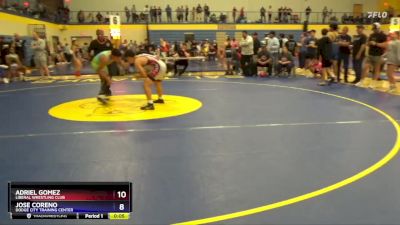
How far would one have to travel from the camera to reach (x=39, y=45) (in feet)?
43.4

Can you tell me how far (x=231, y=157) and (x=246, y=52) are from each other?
9.41 metres

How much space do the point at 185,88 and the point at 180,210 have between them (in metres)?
7.53

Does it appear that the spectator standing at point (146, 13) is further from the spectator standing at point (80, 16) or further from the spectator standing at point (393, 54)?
the spectator standing at point (393, 54)

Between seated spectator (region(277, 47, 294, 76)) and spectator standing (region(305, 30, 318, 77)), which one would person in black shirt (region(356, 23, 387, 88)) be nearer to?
spectator standing (region(305, 30, 318, 77))

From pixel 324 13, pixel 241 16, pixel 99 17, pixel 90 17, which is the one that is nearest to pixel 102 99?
pixel 99 17

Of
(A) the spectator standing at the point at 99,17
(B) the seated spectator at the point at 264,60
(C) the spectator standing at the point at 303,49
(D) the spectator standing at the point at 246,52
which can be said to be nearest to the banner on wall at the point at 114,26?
(D) the spectator standing at the point at 246,52

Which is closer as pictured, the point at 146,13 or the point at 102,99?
the point at 102,99

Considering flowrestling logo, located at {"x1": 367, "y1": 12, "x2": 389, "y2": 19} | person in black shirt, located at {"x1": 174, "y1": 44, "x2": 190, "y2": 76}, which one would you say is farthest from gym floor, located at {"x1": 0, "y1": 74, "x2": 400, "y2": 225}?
flowrestling logo, located at {"x1": 367, "y1": 12, "x2": 389, "y2": 19}

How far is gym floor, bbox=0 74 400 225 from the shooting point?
10.5 feet

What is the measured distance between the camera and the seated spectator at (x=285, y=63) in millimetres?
13172

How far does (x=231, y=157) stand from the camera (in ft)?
14.8
